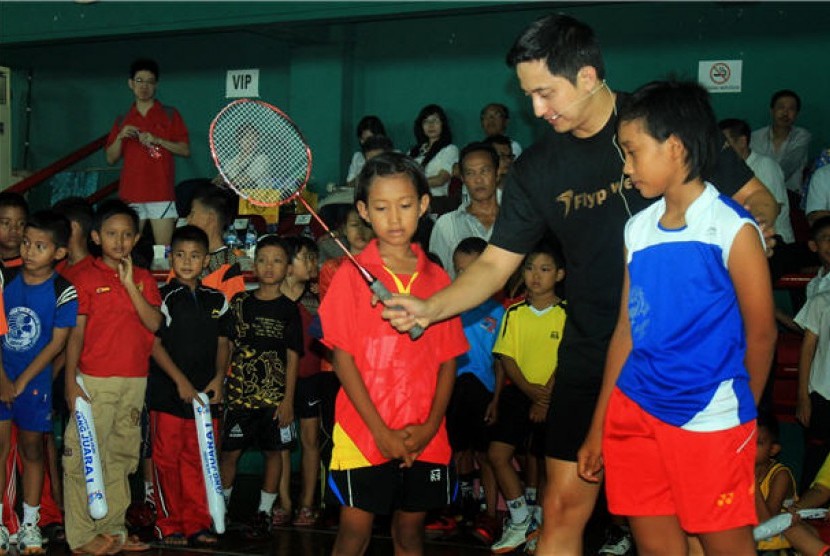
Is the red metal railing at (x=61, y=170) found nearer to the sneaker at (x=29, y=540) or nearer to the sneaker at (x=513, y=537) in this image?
the sneaker at (x=29, y=540)

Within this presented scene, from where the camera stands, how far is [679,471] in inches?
125

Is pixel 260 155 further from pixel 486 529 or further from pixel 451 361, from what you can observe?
pixel 486 529

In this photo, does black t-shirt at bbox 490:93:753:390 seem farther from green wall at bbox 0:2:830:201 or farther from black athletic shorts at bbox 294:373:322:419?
green wall at bbox 0:2:830:201

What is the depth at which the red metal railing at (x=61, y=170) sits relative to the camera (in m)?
10.7

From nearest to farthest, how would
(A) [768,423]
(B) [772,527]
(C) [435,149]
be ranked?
(B) [772,527]
(A) [768,423]
(C) [435,149]

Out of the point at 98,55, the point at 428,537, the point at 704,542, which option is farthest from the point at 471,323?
the point at 98,55

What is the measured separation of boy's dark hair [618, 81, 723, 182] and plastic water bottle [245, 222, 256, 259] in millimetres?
5132

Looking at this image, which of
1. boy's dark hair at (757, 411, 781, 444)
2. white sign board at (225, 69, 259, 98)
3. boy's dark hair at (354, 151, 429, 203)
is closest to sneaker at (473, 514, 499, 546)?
boy's dark hair at (757, 411, 781, 444)

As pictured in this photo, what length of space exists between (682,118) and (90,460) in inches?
151

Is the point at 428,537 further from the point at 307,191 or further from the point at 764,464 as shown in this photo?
the point at 307,191

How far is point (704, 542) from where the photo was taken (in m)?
3.21

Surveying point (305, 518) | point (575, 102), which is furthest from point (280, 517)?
point (575, 102)

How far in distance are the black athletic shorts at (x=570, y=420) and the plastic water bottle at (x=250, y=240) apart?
15.3 ft

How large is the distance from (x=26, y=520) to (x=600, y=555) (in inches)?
122
